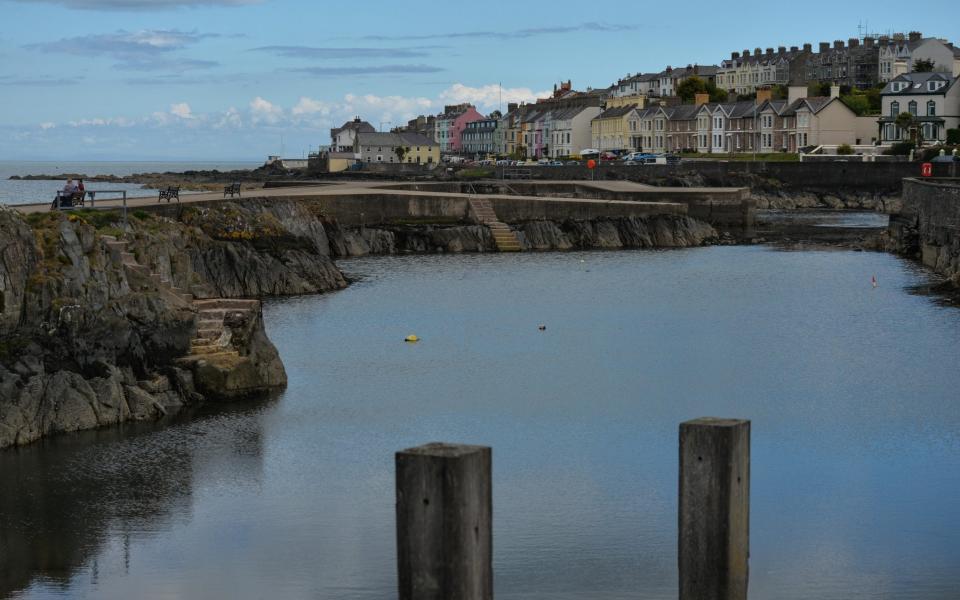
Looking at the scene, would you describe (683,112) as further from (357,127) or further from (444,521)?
(444,521)

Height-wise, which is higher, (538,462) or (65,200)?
(65,200)

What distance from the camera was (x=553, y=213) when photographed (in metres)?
63.7

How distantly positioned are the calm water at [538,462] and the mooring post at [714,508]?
12.6 ft

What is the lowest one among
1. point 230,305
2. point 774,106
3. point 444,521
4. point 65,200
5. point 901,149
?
point 444,521

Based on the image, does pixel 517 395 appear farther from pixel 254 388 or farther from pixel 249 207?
pixel 249 207

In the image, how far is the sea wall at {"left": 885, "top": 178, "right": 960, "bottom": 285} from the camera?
5031 cm

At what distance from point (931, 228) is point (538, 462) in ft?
129

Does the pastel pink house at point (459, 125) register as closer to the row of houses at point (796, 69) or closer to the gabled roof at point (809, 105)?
the row of houses at point (796, 69)

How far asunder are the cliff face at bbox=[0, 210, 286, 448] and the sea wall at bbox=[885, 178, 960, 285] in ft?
91.9

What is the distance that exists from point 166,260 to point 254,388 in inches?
303

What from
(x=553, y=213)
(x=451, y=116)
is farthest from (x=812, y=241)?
(x=451, y=116)

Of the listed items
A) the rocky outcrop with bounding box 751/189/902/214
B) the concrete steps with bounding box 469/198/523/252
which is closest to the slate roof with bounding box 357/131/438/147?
the rocky outcrop with bounding box 751/189/902/214

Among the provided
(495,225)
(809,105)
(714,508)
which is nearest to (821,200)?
(809,105)

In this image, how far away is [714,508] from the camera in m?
11.1
